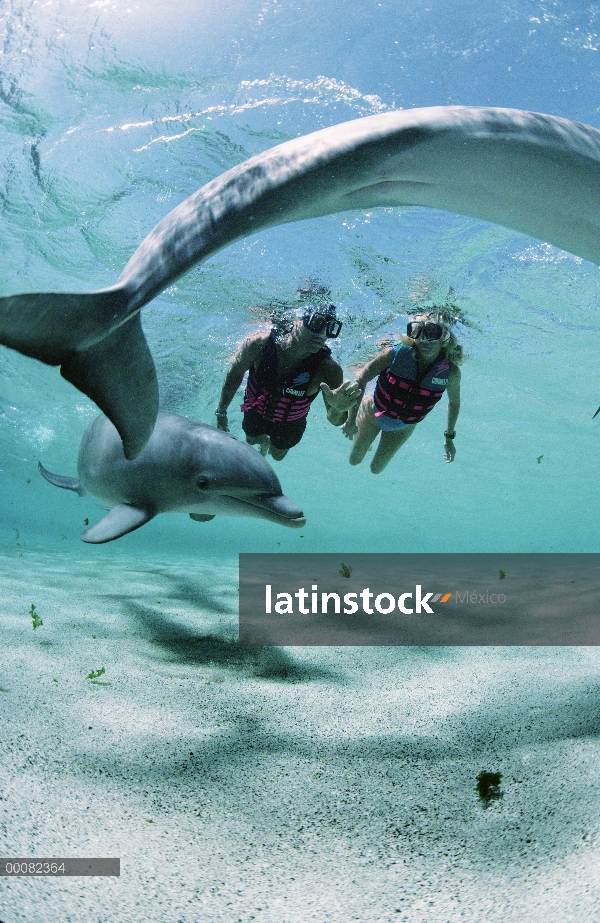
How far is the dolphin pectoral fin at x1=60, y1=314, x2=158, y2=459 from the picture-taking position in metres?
1.69

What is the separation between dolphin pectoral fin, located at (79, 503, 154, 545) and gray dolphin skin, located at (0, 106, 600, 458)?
239cm

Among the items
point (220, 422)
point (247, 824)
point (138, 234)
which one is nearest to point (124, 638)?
point (247, 824)

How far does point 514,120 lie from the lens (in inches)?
70.4

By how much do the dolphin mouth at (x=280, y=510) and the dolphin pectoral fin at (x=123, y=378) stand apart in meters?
2.10

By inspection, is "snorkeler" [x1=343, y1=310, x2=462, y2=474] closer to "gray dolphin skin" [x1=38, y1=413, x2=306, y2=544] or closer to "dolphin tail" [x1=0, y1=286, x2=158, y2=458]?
"gray dolphin skin" [x1=38, y1=413, x2=306, y2=544]

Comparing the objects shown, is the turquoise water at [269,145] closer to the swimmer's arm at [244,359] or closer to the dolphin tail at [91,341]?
the swimmer's arm at [244,359]

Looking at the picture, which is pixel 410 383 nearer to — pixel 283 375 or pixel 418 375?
pixel 418 375

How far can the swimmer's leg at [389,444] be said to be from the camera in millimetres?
8023

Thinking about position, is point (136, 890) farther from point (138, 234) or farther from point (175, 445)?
point (138, 234)

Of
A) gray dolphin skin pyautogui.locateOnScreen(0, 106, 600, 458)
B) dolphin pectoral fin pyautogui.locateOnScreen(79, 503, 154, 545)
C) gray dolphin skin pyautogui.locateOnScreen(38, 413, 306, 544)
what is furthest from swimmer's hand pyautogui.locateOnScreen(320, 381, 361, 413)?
gray dolphin skin pyautogui.locateOnScreen(0, 106, 600, 458)

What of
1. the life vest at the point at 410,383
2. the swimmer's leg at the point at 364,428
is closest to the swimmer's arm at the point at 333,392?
the life vest at the point at 410,383

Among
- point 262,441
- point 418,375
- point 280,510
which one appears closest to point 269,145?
point 418,375

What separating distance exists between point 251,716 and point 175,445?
269 centimetres

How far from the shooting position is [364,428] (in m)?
8.43
